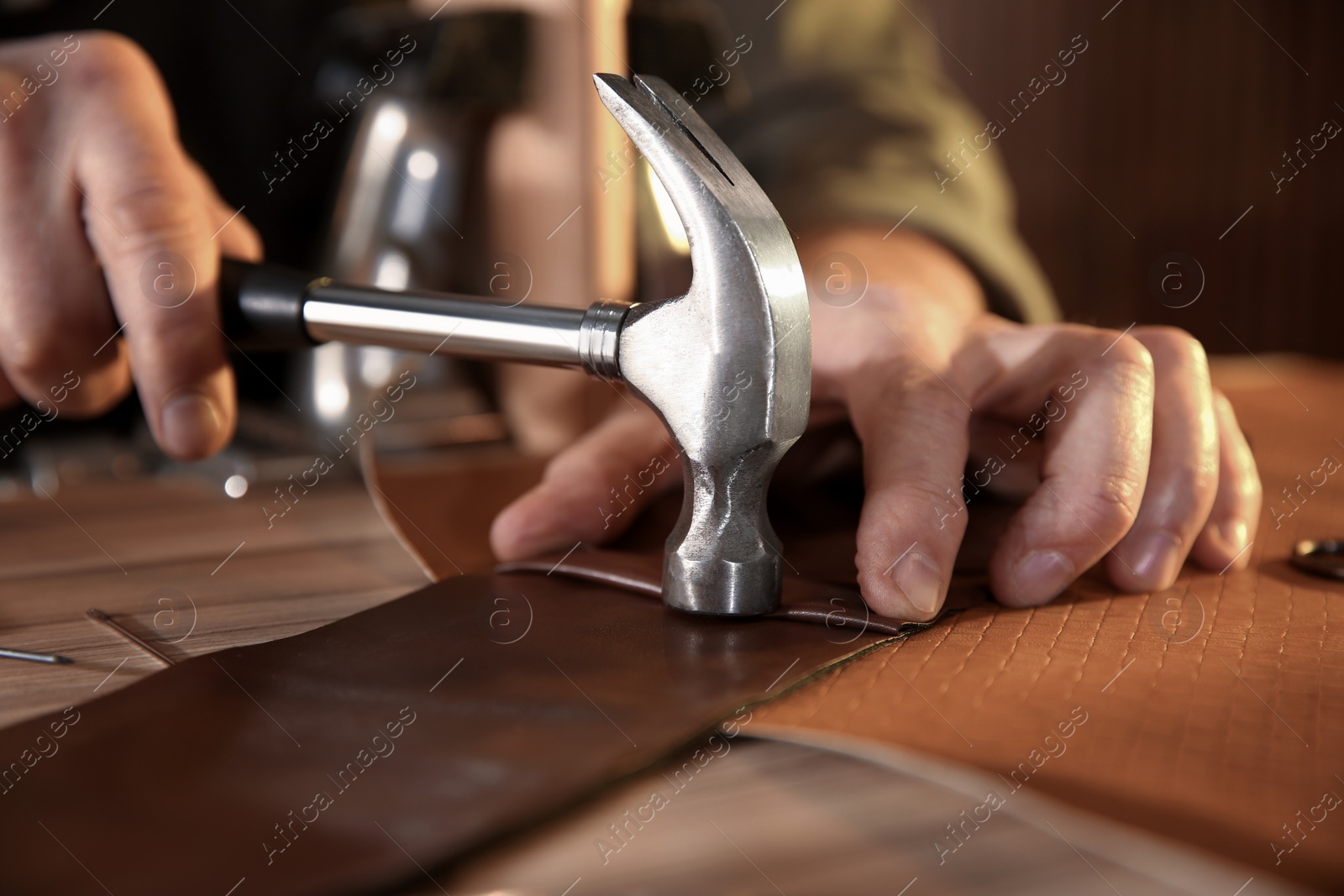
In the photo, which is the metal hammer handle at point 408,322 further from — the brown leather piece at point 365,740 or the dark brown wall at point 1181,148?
the dark brown wall at point 1181,148

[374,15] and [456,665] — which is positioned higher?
[374,15]

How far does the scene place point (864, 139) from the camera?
1.28 metres

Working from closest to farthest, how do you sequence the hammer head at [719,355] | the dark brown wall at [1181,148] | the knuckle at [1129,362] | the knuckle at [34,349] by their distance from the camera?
the hammer head at [719,355], the knuckle at [1129,362], the knuckle at [34,349], the dark brown wall at [1181,148]

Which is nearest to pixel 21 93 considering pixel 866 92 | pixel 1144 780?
pixel 1144 780

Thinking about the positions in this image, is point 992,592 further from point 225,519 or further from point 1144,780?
point 225,519

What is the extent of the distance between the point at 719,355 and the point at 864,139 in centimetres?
83

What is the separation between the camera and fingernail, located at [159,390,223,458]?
766mm

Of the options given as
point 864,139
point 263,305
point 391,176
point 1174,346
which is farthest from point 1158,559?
point 391,176

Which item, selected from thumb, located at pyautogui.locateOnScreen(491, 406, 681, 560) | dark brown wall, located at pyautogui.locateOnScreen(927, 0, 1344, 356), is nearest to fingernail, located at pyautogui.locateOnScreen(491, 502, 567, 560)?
thumb, located at pyautogui.locateOnScreen(491, 406, 681, 560)

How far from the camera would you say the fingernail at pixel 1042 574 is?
1.94 feet

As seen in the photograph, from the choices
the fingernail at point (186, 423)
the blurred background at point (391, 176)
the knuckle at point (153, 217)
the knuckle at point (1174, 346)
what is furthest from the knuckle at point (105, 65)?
the knuckle at point (1174, 346)

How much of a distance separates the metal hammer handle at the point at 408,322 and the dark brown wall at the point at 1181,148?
245 centimetres

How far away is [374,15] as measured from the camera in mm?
1330

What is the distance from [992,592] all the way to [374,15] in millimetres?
1122
